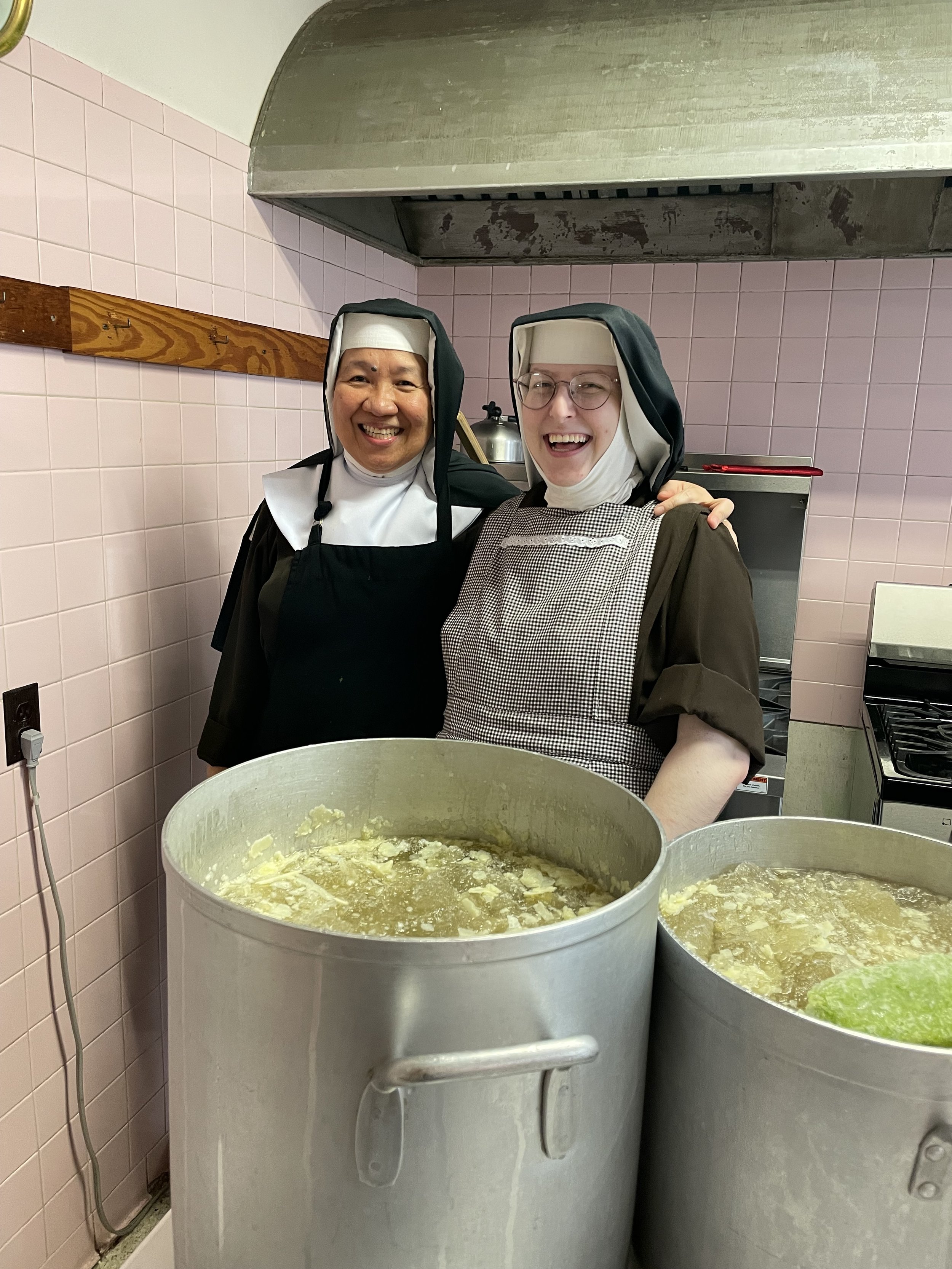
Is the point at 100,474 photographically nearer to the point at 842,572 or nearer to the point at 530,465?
the point at 530,465

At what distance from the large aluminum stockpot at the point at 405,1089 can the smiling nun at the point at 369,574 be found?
100 centimetres

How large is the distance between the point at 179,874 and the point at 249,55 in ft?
7.63

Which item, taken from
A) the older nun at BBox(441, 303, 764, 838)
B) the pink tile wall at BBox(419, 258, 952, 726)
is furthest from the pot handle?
the pink tile wall at BBox(419, 258, 952, 726)

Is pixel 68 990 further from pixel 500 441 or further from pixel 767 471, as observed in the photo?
pixel 767 471

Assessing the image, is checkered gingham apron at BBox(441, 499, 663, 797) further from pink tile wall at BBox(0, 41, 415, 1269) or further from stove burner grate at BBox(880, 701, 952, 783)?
stove burner grate at BBox(880, 701, 952, 783)

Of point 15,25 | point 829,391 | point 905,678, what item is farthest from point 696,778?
point 829,391

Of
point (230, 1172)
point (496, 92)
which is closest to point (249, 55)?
point (496, 92)

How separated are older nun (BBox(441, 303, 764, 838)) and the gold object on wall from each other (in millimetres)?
773

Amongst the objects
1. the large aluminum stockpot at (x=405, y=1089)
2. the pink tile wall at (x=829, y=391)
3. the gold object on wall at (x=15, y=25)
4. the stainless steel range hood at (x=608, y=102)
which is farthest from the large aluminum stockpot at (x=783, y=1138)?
the pink tile wall at (x=829, y=391)

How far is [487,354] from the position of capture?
333 cm

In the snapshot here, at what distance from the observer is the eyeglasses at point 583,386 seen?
138 centimetres

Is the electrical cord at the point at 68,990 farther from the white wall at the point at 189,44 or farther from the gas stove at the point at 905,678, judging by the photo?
the gas stove at the point at 905,678

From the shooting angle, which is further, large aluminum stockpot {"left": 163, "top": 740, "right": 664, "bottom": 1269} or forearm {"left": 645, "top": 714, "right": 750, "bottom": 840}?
forearm {"left": 645, "top": 714, "right": 750, "bottom": 840}

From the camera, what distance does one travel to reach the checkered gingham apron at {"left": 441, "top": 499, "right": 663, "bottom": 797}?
4.14ft
